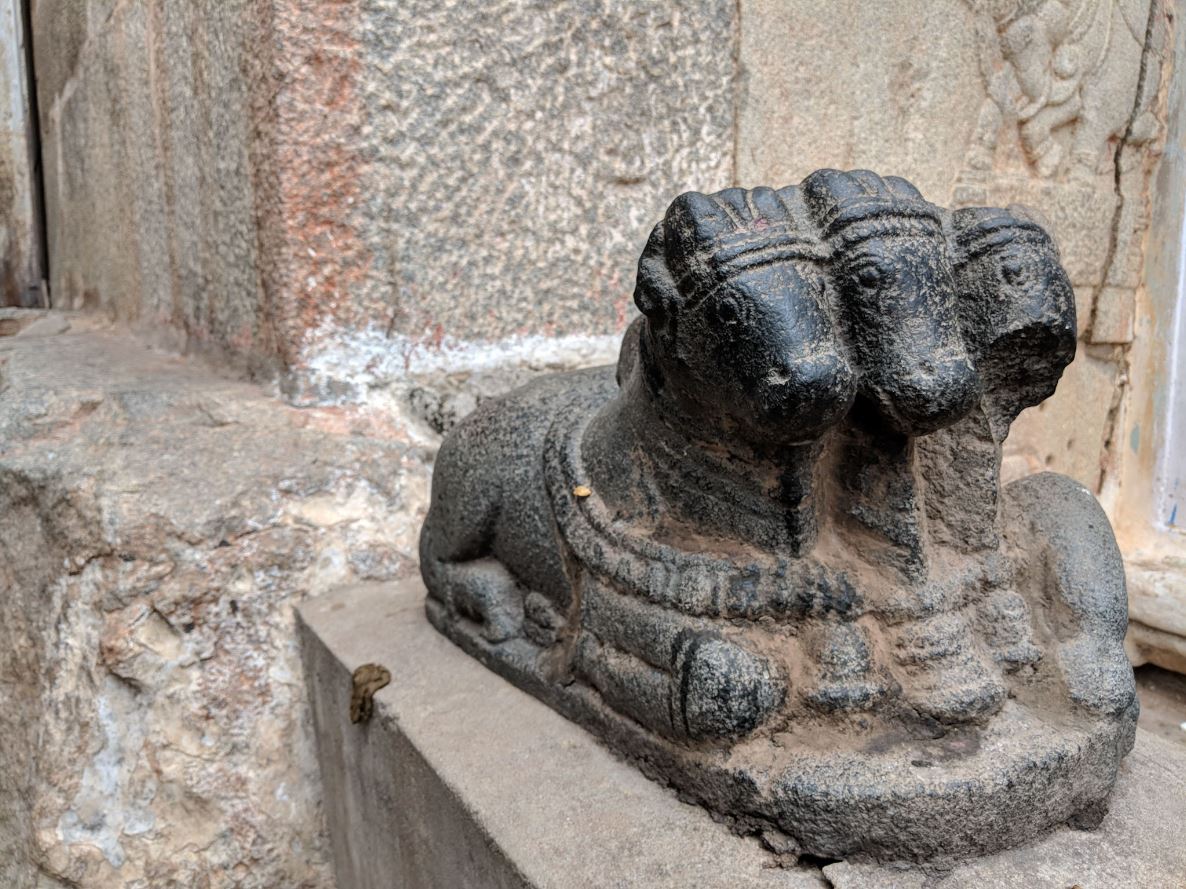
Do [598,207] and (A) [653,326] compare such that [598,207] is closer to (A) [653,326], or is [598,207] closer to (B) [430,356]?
(B) [430,356]

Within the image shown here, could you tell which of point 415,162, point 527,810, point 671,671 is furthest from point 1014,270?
point 415,162

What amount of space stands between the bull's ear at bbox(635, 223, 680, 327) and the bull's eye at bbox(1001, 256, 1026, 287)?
0.33m

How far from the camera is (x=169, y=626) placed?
1565 millimetres

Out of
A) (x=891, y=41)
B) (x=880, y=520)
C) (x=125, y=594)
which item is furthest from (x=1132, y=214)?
(x=125, y=594)

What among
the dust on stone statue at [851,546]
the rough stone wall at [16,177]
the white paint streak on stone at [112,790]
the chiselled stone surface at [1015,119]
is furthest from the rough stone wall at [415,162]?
the rough stone wall at [16,177]

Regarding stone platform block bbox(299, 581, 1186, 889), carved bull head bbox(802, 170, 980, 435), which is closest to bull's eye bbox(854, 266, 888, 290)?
carved bull head bbox(802, 170, 980, 435)

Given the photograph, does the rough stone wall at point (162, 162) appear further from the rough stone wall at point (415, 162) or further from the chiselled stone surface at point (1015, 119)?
the chiselled stone surface at point (1015, 119)

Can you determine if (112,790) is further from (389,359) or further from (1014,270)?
(1014,270)

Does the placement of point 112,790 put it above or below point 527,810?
below

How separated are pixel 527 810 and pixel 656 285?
0.59 metres

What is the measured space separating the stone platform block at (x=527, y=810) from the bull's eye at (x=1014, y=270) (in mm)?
571

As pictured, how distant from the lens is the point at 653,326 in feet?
3.38

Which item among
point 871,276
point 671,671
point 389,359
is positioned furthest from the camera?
point 389,359

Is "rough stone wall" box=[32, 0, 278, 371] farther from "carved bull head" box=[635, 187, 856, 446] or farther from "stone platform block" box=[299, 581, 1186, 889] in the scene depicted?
"carved bull head" box=[635, 187, 856, 446]
